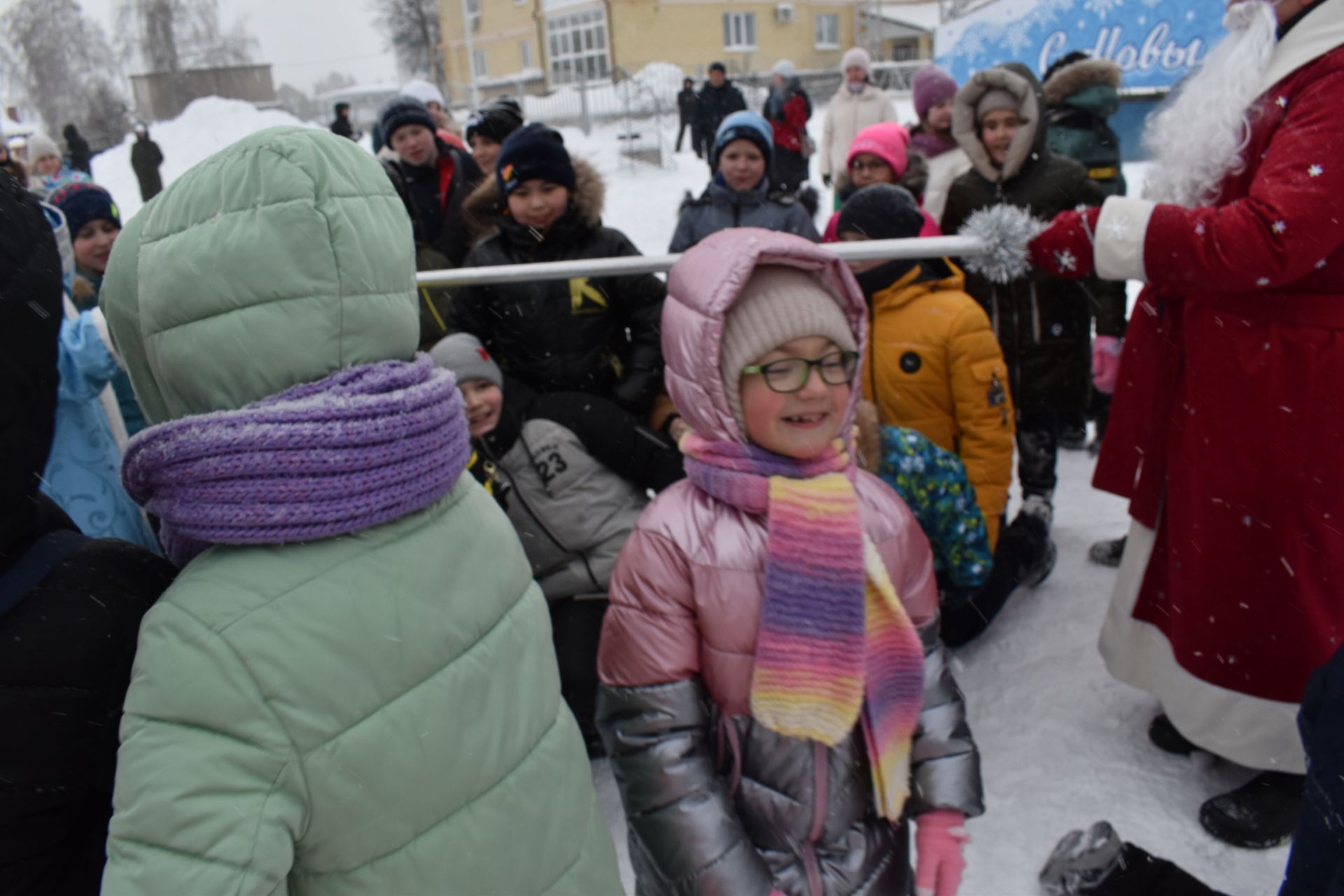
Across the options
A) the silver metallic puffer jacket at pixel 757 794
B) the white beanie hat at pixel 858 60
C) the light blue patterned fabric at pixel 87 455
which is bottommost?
the silver metallic puffer jacket at pixel 757 794

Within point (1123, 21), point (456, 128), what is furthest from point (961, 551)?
point (1123, 21)

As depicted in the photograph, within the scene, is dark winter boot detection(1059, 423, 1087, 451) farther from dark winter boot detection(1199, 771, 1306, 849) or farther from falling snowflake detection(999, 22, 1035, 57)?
falling snowflake detection(999, 22, 1035, 57)

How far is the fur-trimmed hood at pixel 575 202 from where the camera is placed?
3027mm

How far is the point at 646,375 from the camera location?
2.99 meters

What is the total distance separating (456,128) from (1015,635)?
24.3ft

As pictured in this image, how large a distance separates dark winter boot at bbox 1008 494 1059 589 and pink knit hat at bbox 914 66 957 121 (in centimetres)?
310

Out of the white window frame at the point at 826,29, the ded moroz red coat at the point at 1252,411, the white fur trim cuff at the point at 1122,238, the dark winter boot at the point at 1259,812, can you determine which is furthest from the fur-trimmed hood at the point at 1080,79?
the white window frame at the point at 826,29

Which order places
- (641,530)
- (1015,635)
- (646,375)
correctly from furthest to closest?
(1015,635), (646,375), (641,530)

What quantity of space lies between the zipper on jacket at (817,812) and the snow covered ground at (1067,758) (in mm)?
796

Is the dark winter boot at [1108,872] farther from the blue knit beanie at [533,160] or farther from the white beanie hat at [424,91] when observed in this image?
the white beanie hat at [424,91]

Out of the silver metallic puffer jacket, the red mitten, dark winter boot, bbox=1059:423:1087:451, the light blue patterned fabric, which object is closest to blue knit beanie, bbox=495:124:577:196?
the light blue patterned fabric

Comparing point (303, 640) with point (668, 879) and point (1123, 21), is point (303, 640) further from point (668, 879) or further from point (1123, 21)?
point (1123, 21)

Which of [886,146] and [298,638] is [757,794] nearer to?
[298,638]

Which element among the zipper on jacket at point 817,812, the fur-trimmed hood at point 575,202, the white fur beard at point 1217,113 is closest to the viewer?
the zipper on jacket at point 817,812
